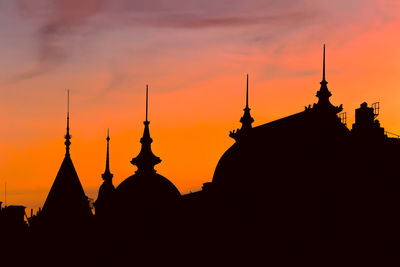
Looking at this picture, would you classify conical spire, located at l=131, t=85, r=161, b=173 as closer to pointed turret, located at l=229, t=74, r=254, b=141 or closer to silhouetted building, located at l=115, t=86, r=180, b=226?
silhouetted building, located at l=115, t=86, r=180, b=226

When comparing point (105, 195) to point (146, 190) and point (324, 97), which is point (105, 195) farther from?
point (324, 97)

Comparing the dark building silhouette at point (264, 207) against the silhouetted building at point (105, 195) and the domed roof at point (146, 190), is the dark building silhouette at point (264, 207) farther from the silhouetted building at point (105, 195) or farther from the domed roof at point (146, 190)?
the silhouetted building at point (105, 195)

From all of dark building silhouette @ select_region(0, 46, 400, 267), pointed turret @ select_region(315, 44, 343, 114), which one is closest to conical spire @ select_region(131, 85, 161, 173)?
dark building silhouette @ select_region(0, 46, 400, 267)

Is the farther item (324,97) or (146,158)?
(146,158)

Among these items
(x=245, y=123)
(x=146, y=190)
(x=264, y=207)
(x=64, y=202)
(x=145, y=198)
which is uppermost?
(x=245, y=123)

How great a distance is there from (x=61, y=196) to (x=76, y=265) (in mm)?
7575

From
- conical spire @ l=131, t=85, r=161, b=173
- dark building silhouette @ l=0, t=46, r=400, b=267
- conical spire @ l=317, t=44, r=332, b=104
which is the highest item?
conical spire @ l=317, t=44, r=332, b=104

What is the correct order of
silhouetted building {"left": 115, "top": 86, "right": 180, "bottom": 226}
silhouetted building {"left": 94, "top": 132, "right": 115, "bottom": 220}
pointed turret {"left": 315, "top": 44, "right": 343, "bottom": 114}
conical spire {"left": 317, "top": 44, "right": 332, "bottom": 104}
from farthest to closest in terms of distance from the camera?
silhouetted building {"left": 94, "top": 132, "right": 115, "bottom": 220}, silhouetted building {"left": 115, "top": 86, "right": 180, "bottom": 226}, conical spire {"left": 317, "top": 44, "right": 332, "bottom": 104}, pointed turret {"left": 315, "top": 44, "right": 343, "bottom": 114}

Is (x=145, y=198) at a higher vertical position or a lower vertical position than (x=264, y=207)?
higher

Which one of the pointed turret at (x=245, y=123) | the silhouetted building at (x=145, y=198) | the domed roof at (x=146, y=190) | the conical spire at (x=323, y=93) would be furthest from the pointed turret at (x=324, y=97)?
the silhouetted building at (x=145, y=198)

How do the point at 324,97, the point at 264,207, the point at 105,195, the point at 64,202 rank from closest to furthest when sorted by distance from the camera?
the point at 324,97 → the point at 264,207 → the point at 64,202 → the point at 105,195

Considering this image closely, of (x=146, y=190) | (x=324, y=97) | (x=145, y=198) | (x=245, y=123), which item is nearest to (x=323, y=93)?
(x=324, y=97)

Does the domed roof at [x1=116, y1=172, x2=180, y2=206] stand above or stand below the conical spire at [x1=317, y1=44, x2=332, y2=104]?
below

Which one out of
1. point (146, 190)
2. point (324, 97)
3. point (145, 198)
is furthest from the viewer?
point (146, 190)
